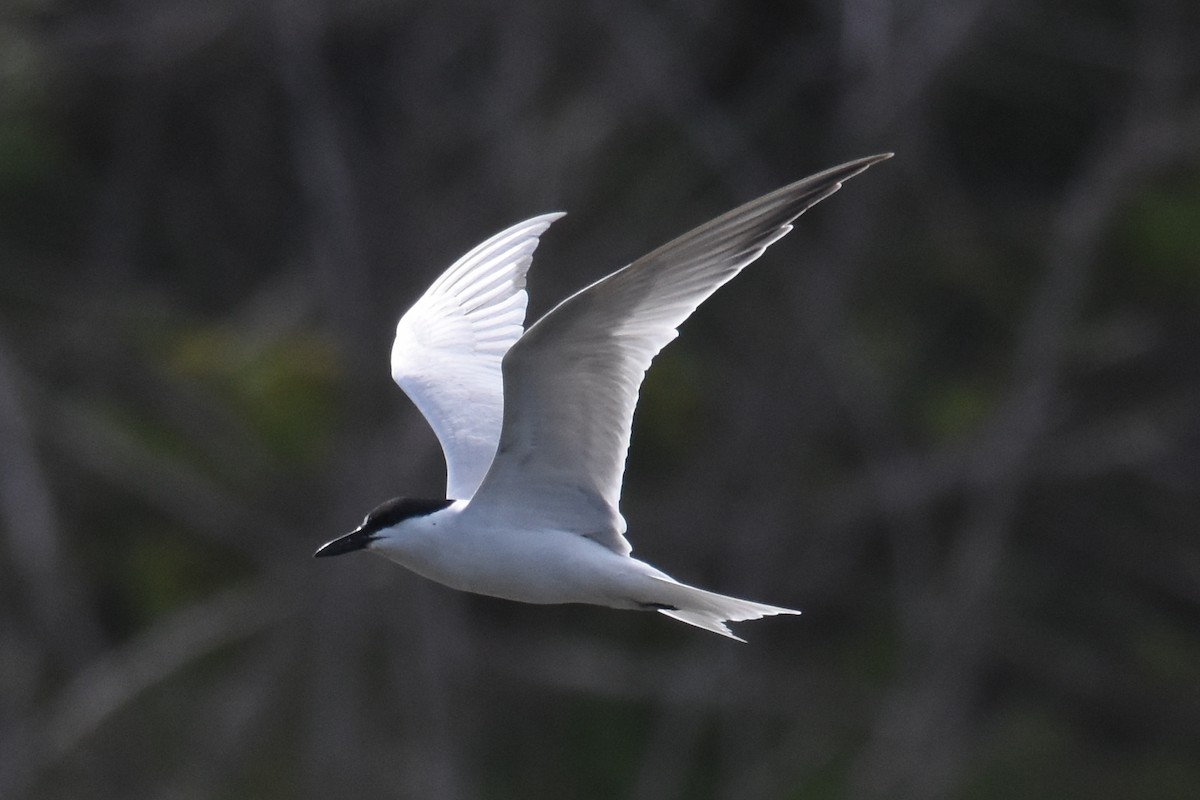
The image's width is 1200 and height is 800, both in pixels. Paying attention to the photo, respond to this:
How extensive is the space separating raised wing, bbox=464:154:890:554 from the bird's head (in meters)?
0.13

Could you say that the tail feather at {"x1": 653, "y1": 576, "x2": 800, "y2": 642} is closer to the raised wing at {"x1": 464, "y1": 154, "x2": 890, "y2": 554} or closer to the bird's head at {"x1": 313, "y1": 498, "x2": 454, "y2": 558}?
the raised wing at {"x1": 464, "y1": 154, "x2": 890, "y2": 554}

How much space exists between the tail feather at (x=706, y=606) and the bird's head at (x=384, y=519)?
2.03 ft

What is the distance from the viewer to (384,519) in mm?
5375

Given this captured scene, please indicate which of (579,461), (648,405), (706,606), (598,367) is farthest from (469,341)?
(648,405)

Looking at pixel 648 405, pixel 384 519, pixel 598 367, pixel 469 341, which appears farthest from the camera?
pixel 648 405

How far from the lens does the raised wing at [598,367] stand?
5.02 meters

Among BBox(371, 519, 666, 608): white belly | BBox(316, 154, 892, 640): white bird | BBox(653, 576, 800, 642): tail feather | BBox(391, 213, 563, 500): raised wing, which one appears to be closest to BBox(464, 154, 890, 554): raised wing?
BBox(316, 154, 892, 640): white bird

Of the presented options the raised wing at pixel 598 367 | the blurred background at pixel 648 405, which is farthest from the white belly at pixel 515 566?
the blurred background at pixel 648 405

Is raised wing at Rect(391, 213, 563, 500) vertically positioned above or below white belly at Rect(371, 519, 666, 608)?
above

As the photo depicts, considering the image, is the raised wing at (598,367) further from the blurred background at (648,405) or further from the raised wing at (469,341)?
the blurred background at (648,405)

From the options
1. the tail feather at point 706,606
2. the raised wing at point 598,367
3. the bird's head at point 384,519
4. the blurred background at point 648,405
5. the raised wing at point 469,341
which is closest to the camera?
the raised wing at point 598,367

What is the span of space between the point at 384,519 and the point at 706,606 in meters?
0.84

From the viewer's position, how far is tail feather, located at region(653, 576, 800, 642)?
520cm

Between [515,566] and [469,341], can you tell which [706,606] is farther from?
[469,341]
